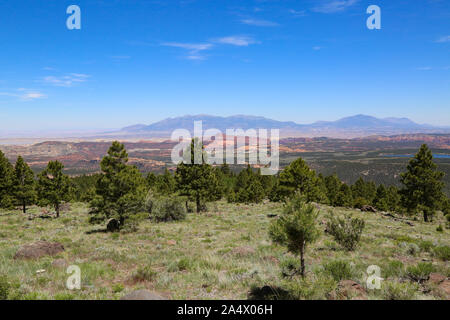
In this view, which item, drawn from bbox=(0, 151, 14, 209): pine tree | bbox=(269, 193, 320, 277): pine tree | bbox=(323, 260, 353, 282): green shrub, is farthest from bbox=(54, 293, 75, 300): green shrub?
bbox=(0, 151, 14, 209): pine tree

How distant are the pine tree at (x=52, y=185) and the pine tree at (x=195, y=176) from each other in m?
14.4

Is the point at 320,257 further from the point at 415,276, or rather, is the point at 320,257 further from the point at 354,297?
the point at 354,297

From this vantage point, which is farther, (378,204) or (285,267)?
(378,204)

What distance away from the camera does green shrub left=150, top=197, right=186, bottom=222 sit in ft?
93.4

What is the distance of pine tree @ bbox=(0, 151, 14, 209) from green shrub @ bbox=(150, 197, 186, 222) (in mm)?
21185

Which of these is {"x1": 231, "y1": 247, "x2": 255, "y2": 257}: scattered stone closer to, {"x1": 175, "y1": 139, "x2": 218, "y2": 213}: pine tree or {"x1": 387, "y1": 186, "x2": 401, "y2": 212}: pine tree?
{"x1": 175, "y1": 139, "x2": 218, "y2": 213}: pine tree

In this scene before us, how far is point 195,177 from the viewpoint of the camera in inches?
1281

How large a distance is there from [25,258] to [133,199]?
970 centimetres

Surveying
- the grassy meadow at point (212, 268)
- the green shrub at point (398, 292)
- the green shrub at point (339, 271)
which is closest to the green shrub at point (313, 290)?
the grassy meadow at point (212, 268)

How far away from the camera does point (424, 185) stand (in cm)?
3127

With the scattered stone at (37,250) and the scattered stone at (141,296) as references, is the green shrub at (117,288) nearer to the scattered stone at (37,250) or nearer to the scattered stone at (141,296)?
the scattered stone at (141,296)

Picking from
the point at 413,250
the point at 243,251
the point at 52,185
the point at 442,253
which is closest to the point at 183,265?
the point at 243,251

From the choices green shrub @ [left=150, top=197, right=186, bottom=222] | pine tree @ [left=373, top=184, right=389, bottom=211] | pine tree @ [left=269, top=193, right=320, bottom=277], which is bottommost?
pine tree @ [left=373, top=184, right=389, bottom=211]
